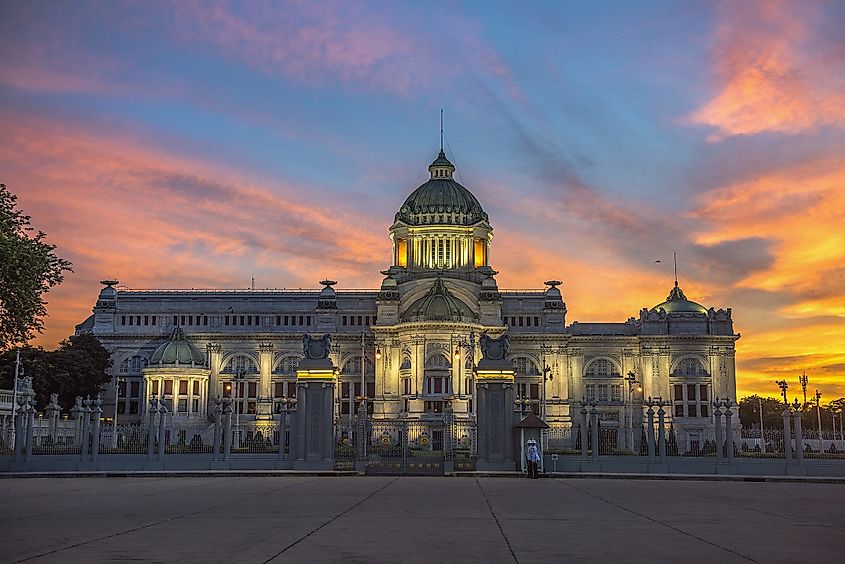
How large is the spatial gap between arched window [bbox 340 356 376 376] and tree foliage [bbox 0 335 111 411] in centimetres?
3037

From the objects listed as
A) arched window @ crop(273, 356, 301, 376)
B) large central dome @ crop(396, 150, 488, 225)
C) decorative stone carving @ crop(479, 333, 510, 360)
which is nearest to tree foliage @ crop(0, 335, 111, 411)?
arched window @ crop(273, 356, 301, 376)

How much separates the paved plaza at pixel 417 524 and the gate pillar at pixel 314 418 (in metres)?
10.5

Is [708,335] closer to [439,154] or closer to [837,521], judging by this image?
[439,154]

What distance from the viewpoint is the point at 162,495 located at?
101 ft

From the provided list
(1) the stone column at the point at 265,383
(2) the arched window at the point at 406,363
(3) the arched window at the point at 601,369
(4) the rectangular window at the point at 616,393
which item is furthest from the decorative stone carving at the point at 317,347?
(4) the rectangular window at the point at 616,393

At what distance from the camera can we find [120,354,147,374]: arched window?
12656 centimetres

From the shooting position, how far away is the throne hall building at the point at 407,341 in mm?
120750

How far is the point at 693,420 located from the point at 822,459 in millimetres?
65736

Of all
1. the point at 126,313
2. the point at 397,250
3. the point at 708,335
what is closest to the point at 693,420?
the point at 708,335

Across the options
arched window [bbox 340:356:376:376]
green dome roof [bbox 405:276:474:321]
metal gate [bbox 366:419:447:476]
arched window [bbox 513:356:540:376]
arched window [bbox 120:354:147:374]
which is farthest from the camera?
arched window [bbox 120:354:147:374]

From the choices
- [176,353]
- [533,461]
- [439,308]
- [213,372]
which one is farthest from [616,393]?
[533,461]

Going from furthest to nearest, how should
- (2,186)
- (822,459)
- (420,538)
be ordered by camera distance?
(822,459) → (2,186) → (420,538)

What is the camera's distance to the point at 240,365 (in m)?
127

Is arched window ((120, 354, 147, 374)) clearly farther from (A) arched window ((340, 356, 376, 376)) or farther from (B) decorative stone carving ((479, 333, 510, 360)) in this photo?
(B) decorative stone carving ((479, 333, 510, 360))
